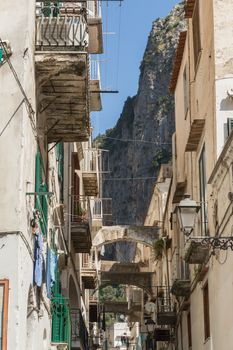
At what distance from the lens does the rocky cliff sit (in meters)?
85.1

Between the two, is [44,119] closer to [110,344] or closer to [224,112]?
[224,112]

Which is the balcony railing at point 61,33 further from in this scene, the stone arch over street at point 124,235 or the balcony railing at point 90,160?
the stone arch over street at point 124,235

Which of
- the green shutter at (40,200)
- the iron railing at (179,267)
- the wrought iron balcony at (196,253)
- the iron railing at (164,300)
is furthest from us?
the iron railing at (164,300)

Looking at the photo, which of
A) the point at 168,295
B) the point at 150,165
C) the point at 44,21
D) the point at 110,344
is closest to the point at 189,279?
the point at 168,295

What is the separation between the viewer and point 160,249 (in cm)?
3375

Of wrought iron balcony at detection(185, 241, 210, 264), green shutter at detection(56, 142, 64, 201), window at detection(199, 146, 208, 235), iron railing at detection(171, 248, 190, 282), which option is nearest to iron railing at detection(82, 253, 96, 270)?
→ iron railing at detection(171, 248, 190, 282)

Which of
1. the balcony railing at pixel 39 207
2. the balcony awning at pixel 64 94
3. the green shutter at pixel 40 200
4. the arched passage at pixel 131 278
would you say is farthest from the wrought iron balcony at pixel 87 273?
the green shutter at pixel 40 200

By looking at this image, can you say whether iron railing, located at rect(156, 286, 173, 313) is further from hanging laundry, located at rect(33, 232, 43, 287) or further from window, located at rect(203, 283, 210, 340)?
hanging laundry, located at rect(33, 232, 43, 287)

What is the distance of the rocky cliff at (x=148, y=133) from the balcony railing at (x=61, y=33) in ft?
227

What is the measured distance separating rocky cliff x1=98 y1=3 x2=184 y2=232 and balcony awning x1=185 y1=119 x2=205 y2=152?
2400 inches

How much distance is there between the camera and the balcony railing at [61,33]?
13.2m

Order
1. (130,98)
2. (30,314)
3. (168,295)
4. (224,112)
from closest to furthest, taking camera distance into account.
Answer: (30,314) < (224,112) < (168,295) < (130,98)

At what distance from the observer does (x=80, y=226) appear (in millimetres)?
22656

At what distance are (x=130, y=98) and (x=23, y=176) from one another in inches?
3549
